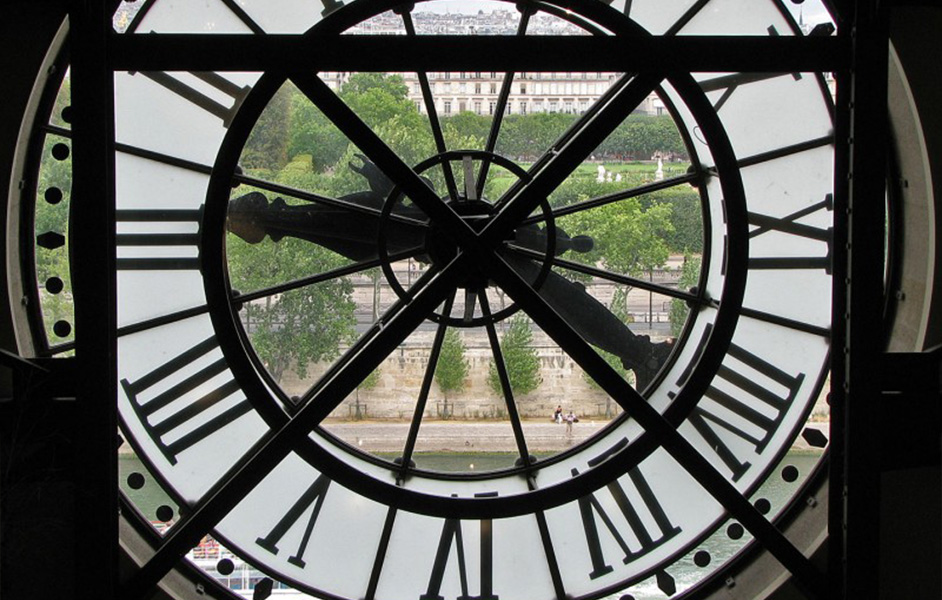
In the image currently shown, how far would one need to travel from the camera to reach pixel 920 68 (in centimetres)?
472

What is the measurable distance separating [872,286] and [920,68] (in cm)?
126

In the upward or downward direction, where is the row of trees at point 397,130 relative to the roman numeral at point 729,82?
downward

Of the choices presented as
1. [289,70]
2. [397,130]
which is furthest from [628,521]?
[289,70]

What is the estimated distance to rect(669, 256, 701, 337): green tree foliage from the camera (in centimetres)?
546

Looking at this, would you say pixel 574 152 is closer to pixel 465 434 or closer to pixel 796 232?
pixel 796 232

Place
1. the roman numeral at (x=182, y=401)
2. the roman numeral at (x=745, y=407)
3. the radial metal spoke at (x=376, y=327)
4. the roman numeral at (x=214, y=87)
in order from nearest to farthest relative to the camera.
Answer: the radial metal spoke at (x=376, y=327)
the roman numeral at (x=214, y=87)
the roman numeral at (x=182, y=401)
the roman numeral at (x=745, y=407)

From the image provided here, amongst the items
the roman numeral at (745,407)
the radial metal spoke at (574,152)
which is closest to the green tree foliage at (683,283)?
the roman numeral at (745,407)

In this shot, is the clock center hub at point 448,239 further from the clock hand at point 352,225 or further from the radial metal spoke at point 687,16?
the radial metal spoke at point 687,16

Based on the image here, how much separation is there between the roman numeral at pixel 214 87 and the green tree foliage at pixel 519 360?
205 cm

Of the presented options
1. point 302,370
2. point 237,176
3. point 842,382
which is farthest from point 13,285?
point 842,382

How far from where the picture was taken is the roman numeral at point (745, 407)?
5.29 m

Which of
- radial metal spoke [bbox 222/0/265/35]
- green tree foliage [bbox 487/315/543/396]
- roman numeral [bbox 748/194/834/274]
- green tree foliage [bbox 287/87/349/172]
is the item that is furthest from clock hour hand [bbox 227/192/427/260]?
roman numeral [bbox 748/194/834/274]

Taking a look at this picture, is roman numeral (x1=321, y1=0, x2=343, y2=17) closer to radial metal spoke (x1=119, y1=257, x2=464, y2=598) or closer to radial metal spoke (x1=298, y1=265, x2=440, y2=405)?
radial metal spoke (x1=298, y1=265, x2=440, y2=405)

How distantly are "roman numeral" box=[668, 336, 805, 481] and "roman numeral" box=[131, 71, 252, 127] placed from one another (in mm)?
2826
